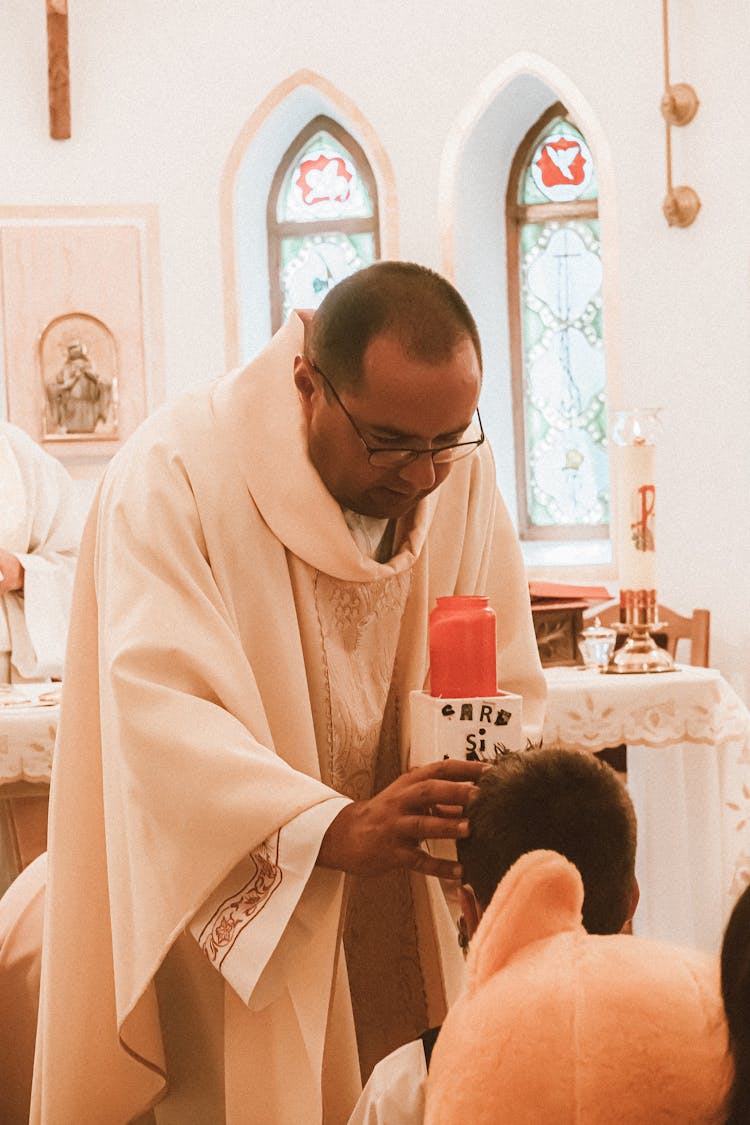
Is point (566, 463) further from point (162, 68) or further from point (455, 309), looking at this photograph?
point (455, 309)

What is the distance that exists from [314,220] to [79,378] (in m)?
1.66

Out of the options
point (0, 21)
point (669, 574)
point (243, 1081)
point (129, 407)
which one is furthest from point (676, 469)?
point (243, 1081)

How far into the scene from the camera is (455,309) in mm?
1968

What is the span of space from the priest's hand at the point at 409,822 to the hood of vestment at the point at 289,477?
44 centimetres

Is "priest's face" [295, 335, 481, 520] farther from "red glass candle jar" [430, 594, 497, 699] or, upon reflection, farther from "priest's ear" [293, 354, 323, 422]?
"red glass candle jar" [430, 594, 497, 699]

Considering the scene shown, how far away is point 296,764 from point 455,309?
696 millimetres

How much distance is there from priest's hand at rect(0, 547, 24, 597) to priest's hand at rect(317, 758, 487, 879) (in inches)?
124

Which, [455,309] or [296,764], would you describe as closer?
[455,309]

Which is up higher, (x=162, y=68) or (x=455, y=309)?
(x=162, y=68)

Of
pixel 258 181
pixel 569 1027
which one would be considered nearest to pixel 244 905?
pixel 569 1027

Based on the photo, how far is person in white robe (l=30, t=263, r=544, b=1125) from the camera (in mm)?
1901

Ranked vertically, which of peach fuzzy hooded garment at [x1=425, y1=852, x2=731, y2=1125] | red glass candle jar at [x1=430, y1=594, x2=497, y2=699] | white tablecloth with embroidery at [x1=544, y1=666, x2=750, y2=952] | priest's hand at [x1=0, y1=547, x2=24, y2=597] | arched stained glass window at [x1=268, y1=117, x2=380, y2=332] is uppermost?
arched stained glass window at [x1=268, y1=117, x2=380, y2=332]

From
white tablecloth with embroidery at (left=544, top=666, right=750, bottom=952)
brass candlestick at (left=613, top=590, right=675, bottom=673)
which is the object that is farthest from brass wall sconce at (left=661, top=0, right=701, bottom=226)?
white tablecloth with embroidery at (left=544, top=666, right=750, bottom=952)

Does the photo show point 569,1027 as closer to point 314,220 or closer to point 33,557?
point 33,557
